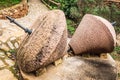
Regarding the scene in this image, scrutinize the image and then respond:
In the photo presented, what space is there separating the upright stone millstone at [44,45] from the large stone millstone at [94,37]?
0.69 m

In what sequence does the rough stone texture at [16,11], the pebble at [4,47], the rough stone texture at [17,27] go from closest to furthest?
the pebble at [4,47] → the rough stone texture at [17,27] → the rough stone texture at [16,11]

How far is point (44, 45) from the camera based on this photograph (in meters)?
4.94

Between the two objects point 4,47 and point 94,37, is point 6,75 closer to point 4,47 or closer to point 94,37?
point 4,47

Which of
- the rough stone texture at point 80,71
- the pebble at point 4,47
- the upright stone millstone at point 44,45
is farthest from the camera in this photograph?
the pebble at point 4,47

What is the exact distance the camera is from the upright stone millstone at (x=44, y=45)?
→ 194 inches

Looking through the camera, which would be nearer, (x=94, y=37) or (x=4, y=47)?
(x=94, y=37)

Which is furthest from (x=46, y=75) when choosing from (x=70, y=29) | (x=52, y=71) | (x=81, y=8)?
(x=81, y=8)

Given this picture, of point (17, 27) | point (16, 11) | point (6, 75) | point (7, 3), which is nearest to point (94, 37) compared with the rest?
point (6, 75)

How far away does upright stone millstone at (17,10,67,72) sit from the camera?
194 inches

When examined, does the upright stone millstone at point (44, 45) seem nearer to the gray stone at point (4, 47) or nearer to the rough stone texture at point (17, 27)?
the gray stone at point (4, 47)

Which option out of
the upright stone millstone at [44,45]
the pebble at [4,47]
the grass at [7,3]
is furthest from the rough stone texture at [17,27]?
the upright stone millstone at [44,45]

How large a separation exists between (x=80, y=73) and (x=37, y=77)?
0.90 meters

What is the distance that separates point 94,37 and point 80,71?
32.9 inches

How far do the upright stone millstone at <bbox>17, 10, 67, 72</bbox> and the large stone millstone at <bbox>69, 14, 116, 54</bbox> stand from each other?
27.1 inches
